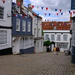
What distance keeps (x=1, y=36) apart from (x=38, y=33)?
1736cm

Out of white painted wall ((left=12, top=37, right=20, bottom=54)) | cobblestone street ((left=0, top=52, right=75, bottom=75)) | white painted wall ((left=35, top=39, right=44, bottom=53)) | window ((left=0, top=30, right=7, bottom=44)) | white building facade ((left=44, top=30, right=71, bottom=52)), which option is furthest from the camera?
white building facade ((left=44, top=30, right=71, bottom=52))

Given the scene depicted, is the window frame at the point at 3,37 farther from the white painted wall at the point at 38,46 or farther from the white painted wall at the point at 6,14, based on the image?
the white painted wall at the point at 38,46

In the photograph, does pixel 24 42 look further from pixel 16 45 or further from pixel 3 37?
pixel 3 37

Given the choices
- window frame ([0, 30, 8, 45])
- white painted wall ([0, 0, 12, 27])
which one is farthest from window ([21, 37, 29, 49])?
window frame ([0, 30, 8, 45])

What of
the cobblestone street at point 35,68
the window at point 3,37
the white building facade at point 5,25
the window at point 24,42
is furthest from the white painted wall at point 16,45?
the cobblestone street at point 35,68

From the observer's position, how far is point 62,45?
169 ft

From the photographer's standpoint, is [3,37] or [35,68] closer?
[35,68]

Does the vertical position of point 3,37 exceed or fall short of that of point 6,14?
it falls short

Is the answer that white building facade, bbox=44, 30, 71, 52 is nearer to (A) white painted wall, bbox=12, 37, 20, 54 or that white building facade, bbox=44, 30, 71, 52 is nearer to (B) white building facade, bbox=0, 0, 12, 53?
(A) white painted wall, bbox=12, 37, 20, 54

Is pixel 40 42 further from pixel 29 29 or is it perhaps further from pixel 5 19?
pixel 5 19

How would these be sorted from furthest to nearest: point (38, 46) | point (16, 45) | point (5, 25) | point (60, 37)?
1. point (60, 37)
2. point (38, 46)
3. point (16, 45)
4. point (5, 25)

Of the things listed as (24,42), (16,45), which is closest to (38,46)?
(24,42)

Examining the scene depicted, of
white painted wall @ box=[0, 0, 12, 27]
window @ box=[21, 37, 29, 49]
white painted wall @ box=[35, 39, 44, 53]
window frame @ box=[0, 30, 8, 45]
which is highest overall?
white painted wall @ box=[0, 0, 12, 27]

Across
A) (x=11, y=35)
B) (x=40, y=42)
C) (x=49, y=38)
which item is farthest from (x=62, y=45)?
(x=11, y=35)
